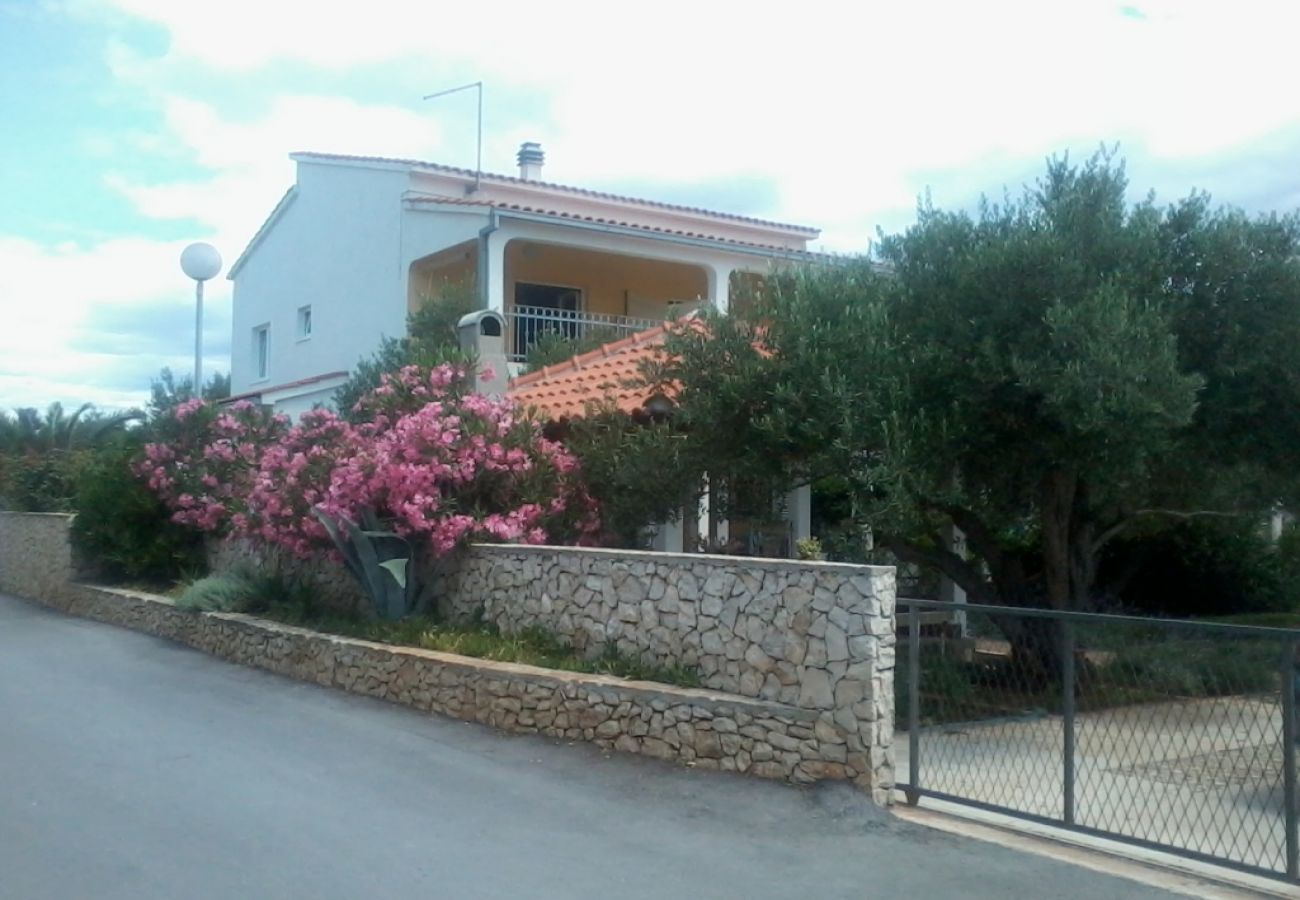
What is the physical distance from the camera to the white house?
1998 centimetres

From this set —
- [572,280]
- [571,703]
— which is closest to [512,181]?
[572,280]

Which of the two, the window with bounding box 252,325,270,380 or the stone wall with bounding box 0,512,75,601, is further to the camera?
the window with bounding box 252,325,270,380

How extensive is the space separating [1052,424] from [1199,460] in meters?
1.87

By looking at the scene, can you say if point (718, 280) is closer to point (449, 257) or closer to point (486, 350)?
point (449, 257)

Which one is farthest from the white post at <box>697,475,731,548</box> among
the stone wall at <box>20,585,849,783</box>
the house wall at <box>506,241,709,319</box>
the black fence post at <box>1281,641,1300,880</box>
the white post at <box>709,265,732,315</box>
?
the house wall at <box>506,241,709,319</box>

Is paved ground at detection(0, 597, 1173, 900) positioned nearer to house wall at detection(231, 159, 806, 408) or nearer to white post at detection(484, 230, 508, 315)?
white post at detection(484, 230, 508, 315)

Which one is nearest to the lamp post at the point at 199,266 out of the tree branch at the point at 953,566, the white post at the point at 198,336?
the white post at the point at 198,336

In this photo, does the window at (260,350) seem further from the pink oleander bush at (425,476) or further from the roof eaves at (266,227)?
the pink oleander bush at (425,476)

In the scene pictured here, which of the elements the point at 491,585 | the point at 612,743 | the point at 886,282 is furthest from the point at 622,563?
the point at 886,282

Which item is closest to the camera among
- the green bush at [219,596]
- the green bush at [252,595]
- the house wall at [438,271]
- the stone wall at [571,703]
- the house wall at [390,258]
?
the stone wall at [571,703]

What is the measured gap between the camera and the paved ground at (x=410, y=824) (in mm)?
6656

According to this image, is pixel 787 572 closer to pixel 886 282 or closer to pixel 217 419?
pixel 886 282

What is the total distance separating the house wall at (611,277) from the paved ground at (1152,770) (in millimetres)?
14077

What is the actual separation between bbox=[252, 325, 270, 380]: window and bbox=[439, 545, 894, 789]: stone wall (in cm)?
1667
